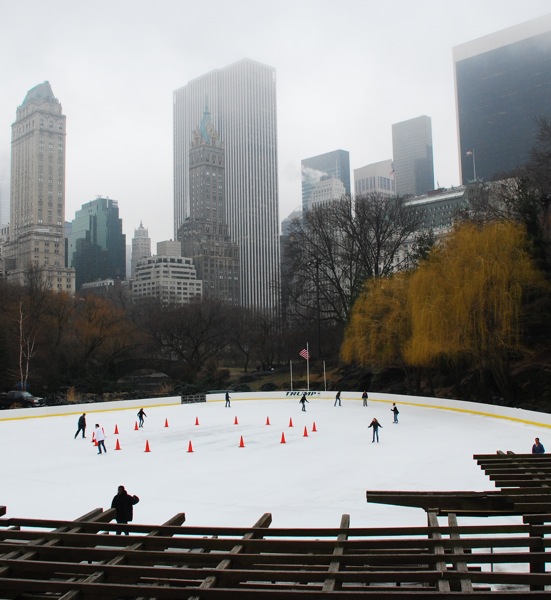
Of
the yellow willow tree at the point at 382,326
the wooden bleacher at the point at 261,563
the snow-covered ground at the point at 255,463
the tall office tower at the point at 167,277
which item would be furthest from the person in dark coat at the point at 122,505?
the tall office tower at the point at 167,277

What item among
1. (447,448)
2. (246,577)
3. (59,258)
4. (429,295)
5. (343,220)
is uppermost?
(59,258)

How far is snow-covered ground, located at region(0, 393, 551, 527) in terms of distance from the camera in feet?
42.4

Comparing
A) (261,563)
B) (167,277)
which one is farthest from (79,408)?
(167,277)

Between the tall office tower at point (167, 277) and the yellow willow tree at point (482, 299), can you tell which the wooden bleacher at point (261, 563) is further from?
the tall office tower at point (167, 277)

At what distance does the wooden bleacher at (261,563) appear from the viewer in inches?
184

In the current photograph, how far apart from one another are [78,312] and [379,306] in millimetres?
38359

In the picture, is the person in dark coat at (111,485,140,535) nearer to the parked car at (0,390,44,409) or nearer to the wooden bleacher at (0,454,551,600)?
the wooden bleacher at (0,454,551,600)

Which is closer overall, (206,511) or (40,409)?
(206,511)

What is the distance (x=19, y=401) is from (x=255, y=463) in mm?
28954

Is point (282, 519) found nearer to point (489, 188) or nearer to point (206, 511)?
point (206, 511)

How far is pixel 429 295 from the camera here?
36562 millimetres

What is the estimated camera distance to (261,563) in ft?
17.8

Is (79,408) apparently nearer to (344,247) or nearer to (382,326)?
(382,326)

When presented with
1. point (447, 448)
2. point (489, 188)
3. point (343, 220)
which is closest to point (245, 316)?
point (343, 220)
